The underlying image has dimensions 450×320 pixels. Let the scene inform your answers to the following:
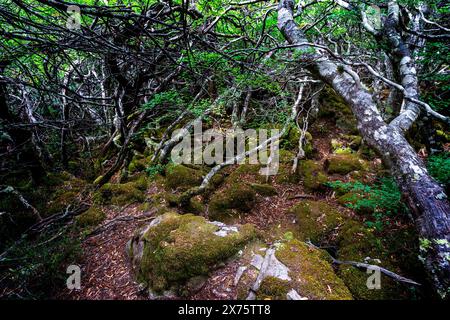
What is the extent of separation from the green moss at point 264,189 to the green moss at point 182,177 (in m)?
1.54

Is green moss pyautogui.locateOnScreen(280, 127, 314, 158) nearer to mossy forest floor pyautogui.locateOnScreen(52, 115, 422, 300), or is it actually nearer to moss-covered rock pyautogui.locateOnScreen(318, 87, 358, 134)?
mossy forest floor pyautogui.locateOnScreen(52, 115, 422, 300)

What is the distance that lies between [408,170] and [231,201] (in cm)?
347

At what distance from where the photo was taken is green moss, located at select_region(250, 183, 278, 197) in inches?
223

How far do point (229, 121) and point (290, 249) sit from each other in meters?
6.48

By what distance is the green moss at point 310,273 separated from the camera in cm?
251

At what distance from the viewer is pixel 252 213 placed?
521cm

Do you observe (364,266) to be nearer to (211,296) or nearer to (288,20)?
(211,296)

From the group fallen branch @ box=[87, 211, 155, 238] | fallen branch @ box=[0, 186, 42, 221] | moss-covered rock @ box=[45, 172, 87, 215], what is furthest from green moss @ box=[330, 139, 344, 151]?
fallen branch @ box=[0, 186, 42, 221]

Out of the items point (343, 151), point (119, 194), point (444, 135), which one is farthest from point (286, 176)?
point (444, 135)

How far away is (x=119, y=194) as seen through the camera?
6.03m

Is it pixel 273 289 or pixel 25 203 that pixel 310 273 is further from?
pixel 25 203

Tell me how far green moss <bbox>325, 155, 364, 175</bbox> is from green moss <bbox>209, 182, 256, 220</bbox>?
2.31 metres

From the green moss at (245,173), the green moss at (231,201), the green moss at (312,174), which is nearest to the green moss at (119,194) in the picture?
the green moss at (231,201)
